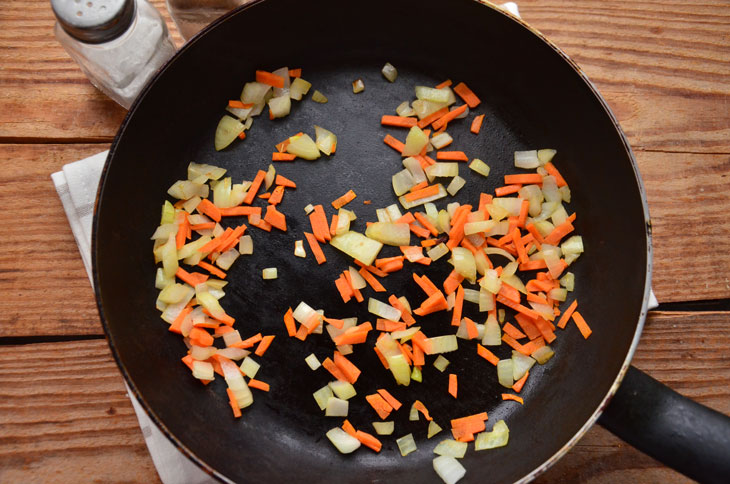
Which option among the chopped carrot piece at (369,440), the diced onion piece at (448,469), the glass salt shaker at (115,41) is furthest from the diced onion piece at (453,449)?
the glass salt shaker at (115,41)

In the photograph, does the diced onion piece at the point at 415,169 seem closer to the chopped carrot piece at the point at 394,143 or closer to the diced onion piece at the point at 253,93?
the chopped carrot piece at the point at 394,143

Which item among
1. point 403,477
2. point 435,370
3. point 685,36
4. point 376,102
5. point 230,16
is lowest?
point 403,477

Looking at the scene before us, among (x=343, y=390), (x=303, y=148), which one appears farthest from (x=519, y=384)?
(x=303, y=148)

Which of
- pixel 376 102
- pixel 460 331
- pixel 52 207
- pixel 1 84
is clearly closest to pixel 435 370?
pixel 460 331

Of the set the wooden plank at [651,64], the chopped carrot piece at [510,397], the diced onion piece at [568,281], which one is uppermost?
the wooden plank at [651,64]

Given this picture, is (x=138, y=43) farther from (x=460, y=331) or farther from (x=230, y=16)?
(x=460, y=331)

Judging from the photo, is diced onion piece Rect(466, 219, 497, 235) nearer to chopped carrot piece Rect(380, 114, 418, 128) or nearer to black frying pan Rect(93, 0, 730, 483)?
black frying pan Rect(93, 0, 730, 483)

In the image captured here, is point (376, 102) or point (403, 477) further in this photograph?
point (376, 102)
